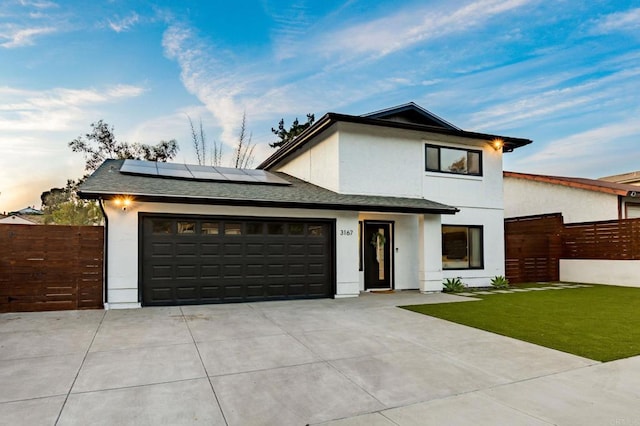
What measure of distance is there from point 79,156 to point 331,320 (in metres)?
24.8

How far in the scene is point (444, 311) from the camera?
8.08 m

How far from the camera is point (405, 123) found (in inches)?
436

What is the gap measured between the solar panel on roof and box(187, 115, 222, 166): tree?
15.0 meters

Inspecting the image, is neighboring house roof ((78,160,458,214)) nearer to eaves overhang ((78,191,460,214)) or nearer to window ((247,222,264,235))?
eaves overhang ((78,191,460,214))

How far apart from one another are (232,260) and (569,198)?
601 inches

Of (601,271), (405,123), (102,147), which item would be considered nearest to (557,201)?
(601,271)

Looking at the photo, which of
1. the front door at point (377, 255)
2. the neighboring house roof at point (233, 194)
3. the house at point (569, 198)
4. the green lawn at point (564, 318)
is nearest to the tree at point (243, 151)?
the neighboring house roof at point (233, 194)

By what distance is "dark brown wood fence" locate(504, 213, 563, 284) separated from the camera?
44.0 feet

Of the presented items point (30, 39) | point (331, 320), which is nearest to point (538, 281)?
point (331, 320)

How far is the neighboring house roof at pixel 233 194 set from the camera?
8055mm

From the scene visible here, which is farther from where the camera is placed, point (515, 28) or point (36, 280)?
point (515, 28)

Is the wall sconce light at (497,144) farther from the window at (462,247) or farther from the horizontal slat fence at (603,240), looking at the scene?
the horizontal slat fence at (603,240)

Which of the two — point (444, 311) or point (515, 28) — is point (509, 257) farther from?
point (515, 28)

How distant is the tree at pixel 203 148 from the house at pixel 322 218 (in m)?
14.6
